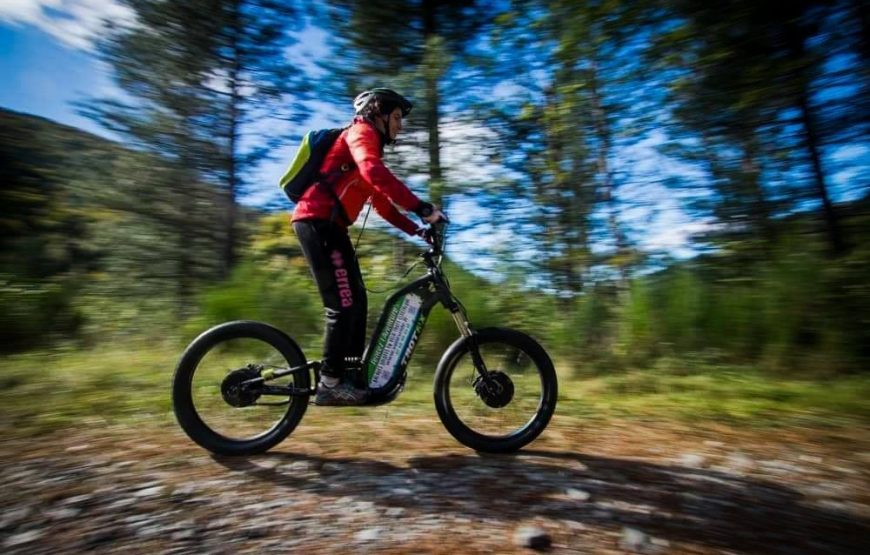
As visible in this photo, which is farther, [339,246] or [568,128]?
[568,128]

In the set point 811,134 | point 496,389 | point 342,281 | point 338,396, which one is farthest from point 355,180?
point 811,134

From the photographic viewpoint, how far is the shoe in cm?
307

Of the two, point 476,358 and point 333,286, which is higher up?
point 333,286

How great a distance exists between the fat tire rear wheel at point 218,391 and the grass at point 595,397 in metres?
1.00

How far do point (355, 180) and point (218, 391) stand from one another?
60.2 inches

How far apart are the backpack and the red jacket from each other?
0.03 meters

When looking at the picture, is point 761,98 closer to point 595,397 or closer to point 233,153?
point 595,397

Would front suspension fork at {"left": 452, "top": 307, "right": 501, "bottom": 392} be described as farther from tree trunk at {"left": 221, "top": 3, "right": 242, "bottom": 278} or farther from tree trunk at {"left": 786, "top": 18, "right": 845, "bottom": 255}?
tree trunk at {"left": 221, "top": 3, "right": 242, "bottom": 278}

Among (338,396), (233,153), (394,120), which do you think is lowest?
(338,396)

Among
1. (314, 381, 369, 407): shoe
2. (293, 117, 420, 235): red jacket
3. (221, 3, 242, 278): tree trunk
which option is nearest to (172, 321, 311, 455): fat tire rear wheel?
(314, 381, 369, 407): shoe

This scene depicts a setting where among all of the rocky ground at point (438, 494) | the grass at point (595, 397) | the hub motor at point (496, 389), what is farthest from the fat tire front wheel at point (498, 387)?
the grass at point (595, 397)

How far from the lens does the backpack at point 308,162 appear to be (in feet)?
10.2

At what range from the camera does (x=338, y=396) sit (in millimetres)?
3078

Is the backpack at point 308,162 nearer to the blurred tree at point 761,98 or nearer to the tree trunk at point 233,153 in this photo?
the blurred tree at point 761,98
